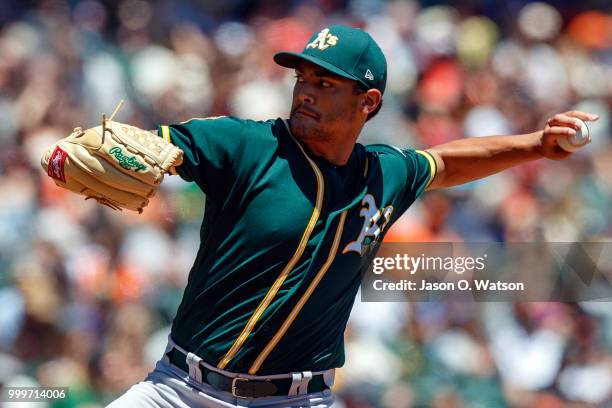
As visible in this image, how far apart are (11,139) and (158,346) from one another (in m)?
1.52

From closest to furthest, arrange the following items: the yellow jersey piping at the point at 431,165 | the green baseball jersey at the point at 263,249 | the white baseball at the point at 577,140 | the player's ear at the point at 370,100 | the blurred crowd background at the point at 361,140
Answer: the green baseball jersey at the point at 263,249 → the player's ear at the point at 370,100 → the white baseball at the point at 577,140 → the yellow jersey piping at the point at 431,165 → the blurred crowd background at the point at 361,140

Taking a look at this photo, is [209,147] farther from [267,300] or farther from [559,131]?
[559,131]

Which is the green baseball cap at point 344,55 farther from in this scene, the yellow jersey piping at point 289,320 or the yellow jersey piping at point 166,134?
the yellow jersey piping at point 289,320

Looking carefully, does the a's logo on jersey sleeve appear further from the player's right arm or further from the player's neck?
the player's right arm

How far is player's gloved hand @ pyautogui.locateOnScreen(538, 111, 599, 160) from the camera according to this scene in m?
3.08

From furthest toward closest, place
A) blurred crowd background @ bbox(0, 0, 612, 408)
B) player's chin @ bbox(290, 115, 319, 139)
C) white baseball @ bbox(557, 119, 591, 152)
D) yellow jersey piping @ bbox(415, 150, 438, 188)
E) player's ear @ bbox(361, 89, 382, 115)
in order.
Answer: blurred crowd background @ bbox(0, 0, 612, 408) → yellow jersey piping @ bbox(415, 150, 438, 188) → white baseball @ bbox(557, 119, 591, 152) → player's ear @ bbox(361, 89, 382, 115) → player's chin @ bbox(290, 115, 319, 139)

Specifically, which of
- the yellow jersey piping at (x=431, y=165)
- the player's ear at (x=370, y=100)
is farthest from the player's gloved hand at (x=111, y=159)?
the yellow jersey piping at (x=431, y=165)

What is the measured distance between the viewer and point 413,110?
5633 mm

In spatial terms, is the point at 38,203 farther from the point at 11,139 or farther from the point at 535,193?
the point at 535,193

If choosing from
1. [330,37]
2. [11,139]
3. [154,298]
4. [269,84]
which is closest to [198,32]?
[269,84]

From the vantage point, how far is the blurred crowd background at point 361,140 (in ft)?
16.6

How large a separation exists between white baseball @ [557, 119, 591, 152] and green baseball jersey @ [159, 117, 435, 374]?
789 millimetres

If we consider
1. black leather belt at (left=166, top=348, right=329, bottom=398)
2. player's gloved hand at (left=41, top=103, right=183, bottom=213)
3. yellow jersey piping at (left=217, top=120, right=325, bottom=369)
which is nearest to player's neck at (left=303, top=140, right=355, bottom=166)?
yellow jersey piping at (left=217, top=120, right=325, bottom=369)

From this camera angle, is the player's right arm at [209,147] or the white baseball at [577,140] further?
the white baseball at [577,140]
